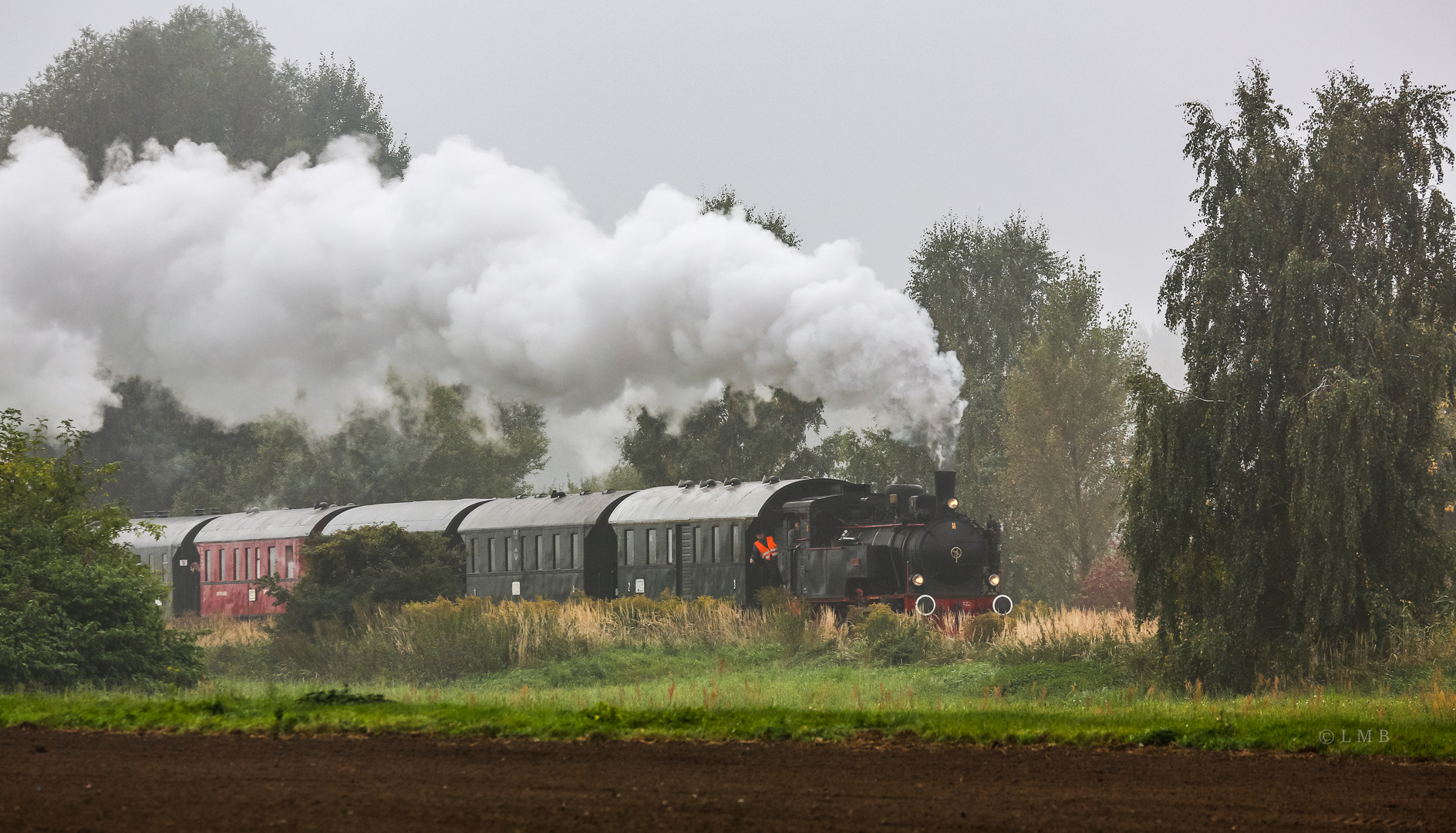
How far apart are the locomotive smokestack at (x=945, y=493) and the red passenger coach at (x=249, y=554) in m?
16.0

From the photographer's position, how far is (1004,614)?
25.8 metres

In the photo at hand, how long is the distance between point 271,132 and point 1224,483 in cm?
5251

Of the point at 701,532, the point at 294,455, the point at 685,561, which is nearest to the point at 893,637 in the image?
the point at 701,532

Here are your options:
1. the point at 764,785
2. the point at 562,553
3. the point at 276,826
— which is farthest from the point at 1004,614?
the point at 276,826

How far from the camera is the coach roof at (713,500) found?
28.5 m

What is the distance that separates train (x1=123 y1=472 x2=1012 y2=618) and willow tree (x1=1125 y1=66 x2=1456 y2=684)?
262 inches

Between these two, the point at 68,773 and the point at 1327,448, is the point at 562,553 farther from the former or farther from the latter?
the point at 68,773

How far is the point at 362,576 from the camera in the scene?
1189 inches

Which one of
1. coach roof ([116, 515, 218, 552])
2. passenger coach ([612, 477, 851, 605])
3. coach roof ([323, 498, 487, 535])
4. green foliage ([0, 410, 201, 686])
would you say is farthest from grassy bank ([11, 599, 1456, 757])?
coach roof ([116, 515, 218, 552])

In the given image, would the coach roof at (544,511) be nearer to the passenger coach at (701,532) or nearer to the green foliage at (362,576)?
the passenger coach at (701,532)

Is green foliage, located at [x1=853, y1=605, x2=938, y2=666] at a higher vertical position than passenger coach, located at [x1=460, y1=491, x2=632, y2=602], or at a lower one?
lower

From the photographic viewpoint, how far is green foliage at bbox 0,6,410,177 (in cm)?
6009

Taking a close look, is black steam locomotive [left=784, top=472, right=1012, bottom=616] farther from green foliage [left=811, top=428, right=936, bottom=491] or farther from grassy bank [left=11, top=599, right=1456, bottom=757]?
green foliage [left=811, top=428, right=936, bottom=491]

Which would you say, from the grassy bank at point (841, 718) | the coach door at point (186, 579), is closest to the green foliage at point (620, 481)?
the coach door at point (186, 579)
